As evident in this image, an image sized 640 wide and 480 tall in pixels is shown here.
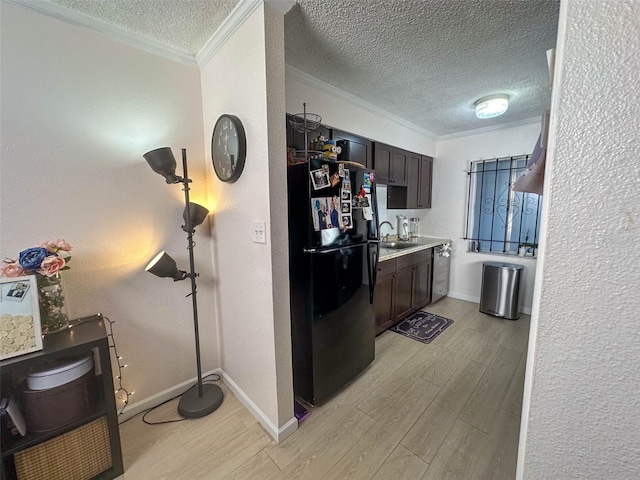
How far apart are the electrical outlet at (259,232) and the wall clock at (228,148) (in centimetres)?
36

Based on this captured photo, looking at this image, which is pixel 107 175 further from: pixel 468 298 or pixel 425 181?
pixel 468 298

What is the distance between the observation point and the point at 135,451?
1.48 meters

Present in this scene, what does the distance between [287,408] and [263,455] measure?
25 centimetres

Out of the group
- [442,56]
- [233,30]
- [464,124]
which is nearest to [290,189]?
[233,30]

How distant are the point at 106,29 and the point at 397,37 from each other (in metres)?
1.71

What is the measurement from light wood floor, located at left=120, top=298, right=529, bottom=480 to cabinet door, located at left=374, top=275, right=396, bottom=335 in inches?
18.7

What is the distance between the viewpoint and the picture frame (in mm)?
1088

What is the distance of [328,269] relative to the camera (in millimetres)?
1702

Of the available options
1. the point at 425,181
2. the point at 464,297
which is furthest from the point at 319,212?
the point at 464,297

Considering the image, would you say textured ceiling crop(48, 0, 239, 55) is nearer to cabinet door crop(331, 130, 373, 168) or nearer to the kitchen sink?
cabinet door crop(331, 130, 373, 168)

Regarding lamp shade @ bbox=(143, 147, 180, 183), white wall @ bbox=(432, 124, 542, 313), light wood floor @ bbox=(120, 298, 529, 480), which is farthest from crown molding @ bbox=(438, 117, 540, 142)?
lamp shade @ bbox=(143, 147, 180, 183)

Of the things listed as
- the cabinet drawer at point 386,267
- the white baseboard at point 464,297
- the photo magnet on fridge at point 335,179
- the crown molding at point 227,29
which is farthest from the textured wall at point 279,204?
the white baseboard at point 464,297

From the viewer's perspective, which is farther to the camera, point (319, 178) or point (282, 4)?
point (319, 178)

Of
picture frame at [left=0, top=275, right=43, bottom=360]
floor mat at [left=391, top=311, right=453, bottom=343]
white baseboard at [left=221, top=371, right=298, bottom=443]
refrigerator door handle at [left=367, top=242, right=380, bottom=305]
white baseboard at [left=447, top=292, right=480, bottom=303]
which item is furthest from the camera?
white baseboard at [left=447, top=292, right=480, bottom=303]
